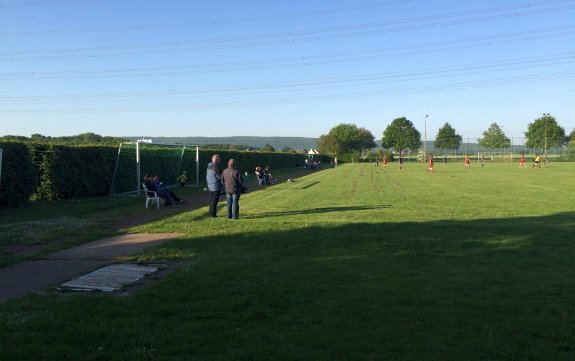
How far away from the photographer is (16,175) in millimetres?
15586

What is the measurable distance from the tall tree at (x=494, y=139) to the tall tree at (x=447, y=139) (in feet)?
26.8

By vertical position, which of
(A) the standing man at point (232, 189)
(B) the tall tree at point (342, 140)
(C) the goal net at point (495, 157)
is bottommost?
(C) the goal net at point (495, 157)

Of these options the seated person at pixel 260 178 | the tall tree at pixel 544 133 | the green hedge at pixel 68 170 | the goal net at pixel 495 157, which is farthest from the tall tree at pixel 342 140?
the green hedge at pixel 68 170

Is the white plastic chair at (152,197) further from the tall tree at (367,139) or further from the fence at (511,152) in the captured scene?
the tall tree at (367,139)

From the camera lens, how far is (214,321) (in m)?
5.06

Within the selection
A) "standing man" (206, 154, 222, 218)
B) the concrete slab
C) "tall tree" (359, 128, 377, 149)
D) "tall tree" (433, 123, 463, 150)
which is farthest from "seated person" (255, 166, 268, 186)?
"tall tree" (359, 128, 377, 149)

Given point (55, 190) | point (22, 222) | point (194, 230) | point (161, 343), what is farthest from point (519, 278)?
point (55, 190)

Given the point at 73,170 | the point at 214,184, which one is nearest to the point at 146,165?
the point at 73,170

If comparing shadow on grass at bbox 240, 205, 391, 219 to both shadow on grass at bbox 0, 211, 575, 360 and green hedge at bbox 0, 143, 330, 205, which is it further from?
green hedge at bbox 0, 143, 330, 205

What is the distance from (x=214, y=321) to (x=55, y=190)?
15.1m

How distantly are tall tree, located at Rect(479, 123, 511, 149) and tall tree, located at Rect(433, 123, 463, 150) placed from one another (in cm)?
817

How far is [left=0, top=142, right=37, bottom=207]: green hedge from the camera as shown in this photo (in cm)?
1519

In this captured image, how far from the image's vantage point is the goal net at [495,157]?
313 feet

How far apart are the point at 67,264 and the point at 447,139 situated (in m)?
129
